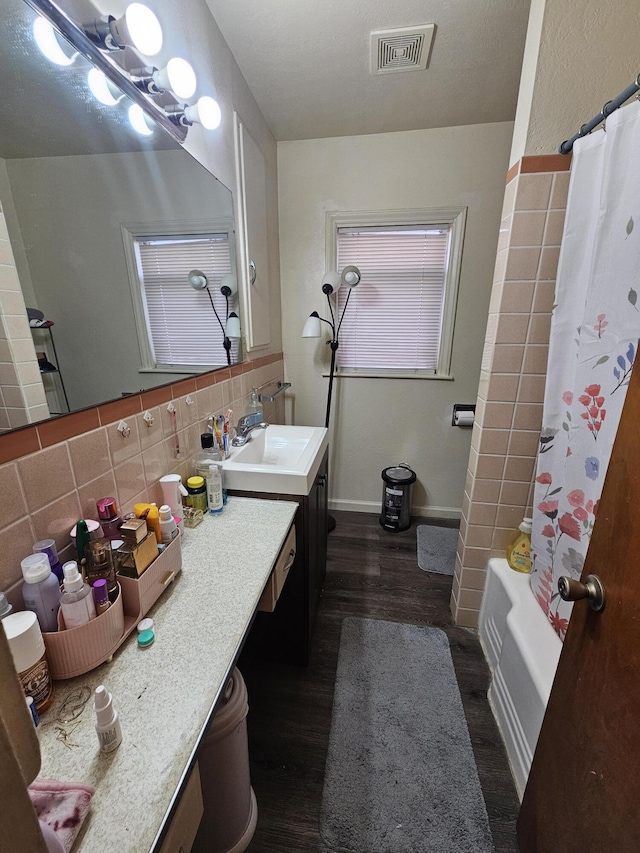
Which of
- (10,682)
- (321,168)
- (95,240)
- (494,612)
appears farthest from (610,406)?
(321,168)

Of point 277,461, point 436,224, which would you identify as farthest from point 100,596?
point 436,224

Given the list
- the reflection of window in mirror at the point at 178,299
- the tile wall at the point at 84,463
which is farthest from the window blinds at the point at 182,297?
the tile wall at the point at 84,463

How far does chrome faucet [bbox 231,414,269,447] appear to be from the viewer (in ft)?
4.97

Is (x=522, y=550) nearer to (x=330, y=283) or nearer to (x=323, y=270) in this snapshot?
(x=330, y=283)

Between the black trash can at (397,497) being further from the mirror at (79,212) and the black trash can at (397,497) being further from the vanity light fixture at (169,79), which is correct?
the vanity light fixture at (169,79)

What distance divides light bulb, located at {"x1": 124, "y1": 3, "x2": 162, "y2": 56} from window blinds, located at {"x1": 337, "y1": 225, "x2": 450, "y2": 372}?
1453 millimetres

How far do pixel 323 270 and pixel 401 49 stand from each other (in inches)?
42.2

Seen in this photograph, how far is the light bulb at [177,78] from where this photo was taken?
3.33 ft

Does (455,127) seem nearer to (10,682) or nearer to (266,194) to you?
(266,194)

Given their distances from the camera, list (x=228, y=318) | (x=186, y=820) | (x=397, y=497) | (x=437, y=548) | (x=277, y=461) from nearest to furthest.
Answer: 1. (x=186, y=820)
2. (x=228, y=318)
3. (x=277, y=461)
4. (x=437, y=548)
5. (x=397, y=497)

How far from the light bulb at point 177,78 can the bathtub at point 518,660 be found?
210cm

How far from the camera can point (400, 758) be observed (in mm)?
1149

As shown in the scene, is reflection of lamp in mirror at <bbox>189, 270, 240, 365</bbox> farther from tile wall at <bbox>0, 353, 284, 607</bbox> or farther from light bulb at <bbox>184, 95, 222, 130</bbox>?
light bulb at <bbox>184, 95, 222, 130</bbox>

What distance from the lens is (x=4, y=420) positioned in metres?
0.62
